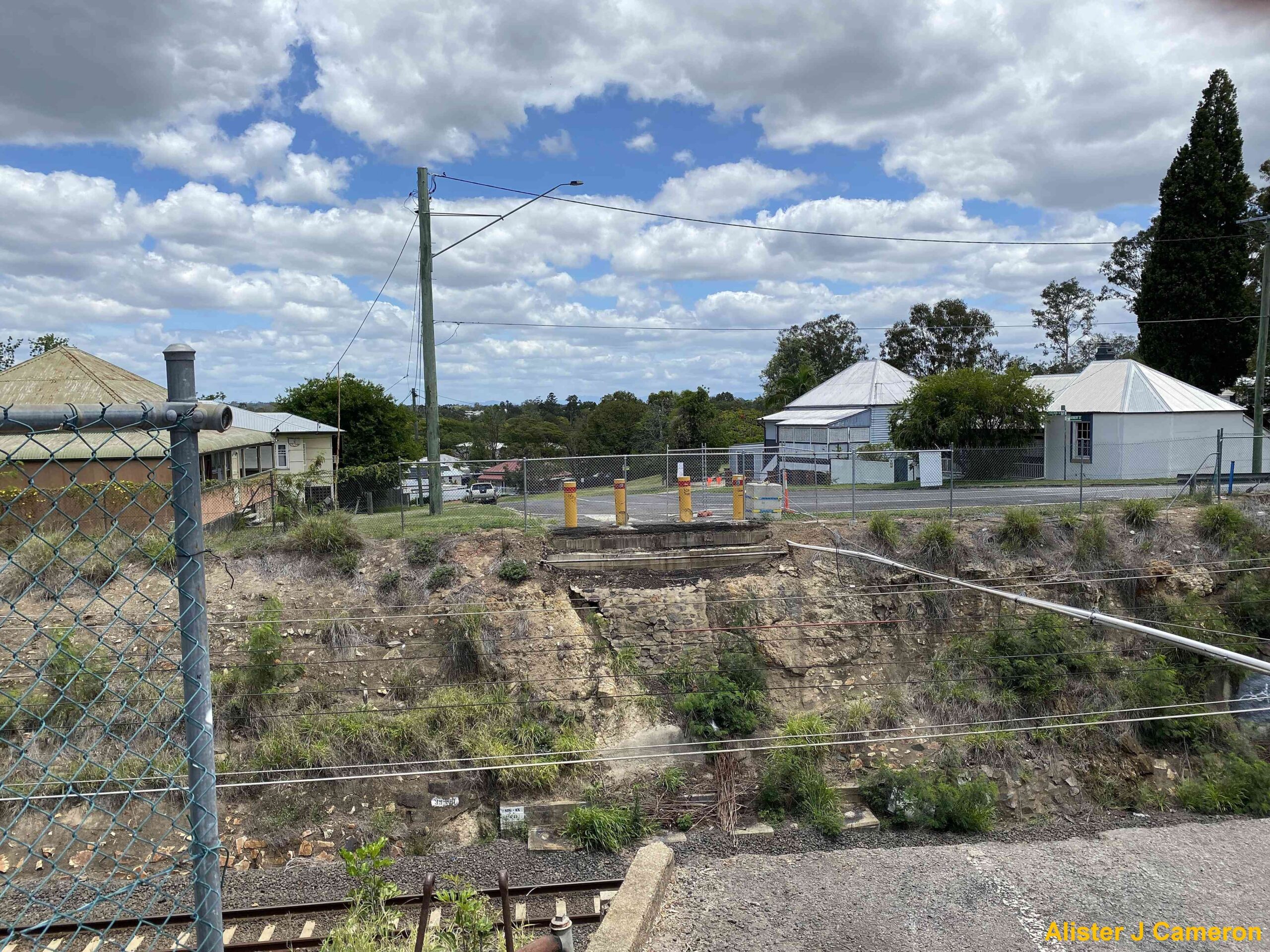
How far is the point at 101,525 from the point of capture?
17.7m

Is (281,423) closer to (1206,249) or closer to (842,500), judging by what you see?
(842,500)

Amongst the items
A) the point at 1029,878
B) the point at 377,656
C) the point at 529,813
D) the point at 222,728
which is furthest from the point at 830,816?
the point at 222,728

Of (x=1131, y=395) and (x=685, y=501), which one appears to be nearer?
(x=685, y=501)

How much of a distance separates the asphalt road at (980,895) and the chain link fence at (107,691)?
10.5 feet

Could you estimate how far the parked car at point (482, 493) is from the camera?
26.7 meters

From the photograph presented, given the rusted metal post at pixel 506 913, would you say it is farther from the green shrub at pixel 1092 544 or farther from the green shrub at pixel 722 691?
the green shrub at pixel 1092 544

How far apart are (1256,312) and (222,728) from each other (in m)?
44.7

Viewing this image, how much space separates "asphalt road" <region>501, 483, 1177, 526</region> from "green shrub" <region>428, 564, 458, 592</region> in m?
3.48

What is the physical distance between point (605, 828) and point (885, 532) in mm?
10129

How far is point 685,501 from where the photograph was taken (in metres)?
19.6

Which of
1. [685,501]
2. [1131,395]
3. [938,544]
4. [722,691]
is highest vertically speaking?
[1131,395]

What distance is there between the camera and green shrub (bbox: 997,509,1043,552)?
19750 millimetres

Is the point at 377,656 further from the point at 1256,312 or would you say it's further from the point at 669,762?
the point at 1256,312

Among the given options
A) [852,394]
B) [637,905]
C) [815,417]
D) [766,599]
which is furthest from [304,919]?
[852,394]
